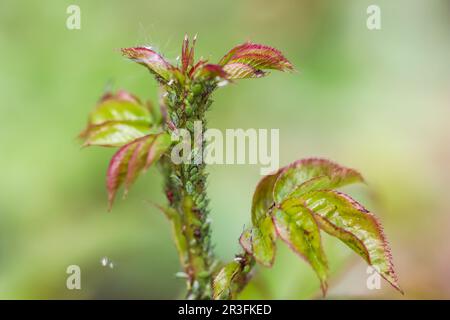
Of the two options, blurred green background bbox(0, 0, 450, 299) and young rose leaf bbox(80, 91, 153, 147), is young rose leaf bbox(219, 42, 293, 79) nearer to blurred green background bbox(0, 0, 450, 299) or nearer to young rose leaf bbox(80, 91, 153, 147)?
young rose leaf bbox(80, 91, 153, 147)

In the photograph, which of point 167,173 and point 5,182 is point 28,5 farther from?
point 167,173

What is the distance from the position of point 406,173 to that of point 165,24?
4.44ft

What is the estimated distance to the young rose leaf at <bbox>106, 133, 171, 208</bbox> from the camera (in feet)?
2.82

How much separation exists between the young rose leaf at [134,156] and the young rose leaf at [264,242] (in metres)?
0.24

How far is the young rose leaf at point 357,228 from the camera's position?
2.81 ft

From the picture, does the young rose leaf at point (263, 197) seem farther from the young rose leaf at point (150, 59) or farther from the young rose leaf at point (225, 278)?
the young rose leaf at point (150, 59)

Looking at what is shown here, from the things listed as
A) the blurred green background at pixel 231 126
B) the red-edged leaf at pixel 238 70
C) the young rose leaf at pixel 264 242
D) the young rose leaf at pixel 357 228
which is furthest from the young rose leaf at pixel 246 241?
the blurred green background at pixel 231 126

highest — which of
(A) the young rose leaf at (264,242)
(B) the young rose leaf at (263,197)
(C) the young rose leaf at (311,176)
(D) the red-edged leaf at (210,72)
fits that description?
(D) the red-edged leaf at (210,72)

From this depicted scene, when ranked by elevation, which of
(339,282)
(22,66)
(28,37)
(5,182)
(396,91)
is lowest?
(339,282)

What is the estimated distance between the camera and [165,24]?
2422mm

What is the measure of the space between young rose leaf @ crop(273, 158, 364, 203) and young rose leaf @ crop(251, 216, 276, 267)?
2.7 inches

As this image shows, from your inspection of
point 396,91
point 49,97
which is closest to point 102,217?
point 49,97

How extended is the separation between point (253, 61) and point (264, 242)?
34cm

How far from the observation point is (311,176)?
3.33ft
